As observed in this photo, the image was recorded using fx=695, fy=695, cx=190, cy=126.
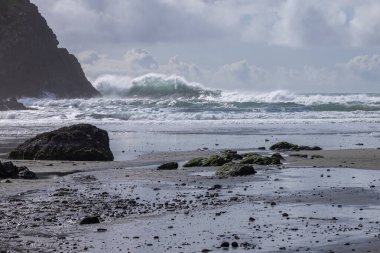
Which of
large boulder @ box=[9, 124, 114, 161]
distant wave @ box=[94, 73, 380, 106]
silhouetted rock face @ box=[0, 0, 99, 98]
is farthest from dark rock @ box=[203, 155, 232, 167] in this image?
silhouetted rock face @ box=[0, 0, 99, 98]

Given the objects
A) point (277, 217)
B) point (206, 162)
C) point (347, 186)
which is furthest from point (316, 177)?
point (277, 217)

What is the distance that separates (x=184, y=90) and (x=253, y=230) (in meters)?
88.9

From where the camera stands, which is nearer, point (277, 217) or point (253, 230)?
point (253, 230)

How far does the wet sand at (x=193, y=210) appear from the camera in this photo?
10125 mm

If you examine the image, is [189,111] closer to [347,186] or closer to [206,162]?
[206,162]

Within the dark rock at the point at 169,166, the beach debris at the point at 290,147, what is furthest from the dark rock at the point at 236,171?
the beach debris at the point at 290,147

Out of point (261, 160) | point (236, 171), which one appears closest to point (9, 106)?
point (261, 160)

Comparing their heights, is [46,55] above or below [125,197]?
above

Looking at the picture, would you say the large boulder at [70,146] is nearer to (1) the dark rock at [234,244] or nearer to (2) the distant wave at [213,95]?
(1) the dark rock at [234,244]

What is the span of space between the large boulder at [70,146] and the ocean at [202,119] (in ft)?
3.58

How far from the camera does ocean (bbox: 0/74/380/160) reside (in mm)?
32969

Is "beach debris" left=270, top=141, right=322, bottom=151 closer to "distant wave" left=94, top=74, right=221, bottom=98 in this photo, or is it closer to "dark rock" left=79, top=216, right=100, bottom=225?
"dark rock" left=79, top=216, right=100, bottom=225

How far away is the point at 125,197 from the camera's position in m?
14.8

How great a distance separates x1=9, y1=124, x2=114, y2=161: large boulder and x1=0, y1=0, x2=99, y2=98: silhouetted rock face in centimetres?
9736
